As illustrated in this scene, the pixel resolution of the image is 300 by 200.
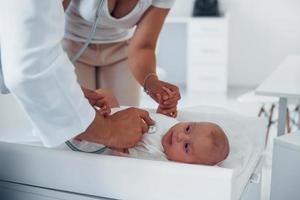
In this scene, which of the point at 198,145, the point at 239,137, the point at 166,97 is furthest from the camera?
the point at 166,97

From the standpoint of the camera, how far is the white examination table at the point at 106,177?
2.73ft

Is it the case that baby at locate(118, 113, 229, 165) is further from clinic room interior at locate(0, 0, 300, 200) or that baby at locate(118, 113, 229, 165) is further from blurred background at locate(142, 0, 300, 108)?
blurred background at locate(142, 0, 300, 108)

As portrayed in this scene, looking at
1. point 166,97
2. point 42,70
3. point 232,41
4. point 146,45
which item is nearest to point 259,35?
point 232,41

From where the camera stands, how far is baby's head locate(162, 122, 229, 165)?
101cm

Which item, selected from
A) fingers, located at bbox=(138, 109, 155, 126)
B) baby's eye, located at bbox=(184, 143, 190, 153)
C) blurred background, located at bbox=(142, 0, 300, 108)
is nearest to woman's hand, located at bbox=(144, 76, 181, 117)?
fingers, located at bbox=(138, 109, 155, 126)

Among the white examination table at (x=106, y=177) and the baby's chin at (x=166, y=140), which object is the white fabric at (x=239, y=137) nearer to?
the white examination table at (x=106, y=177)

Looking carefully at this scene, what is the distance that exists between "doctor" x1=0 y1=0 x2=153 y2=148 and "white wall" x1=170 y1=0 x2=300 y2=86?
3782mm

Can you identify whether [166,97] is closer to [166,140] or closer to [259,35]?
[166,140]

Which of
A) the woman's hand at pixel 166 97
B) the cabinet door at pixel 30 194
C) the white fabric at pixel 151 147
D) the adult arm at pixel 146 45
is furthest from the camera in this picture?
the adult arm at pixel 146 45

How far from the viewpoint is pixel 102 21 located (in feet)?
4.61

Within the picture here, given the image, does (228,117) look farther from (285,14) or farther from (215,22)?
(285,14)

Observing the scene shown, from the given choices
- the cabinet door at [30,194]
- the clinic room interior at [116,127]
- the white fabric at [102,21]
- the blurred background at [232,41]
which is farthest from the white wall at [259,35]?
the cabinet door at [30,194]

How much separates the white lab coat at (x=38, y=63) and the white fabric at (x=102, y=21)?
53cm

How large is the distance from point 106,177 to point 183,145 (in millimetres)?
224
